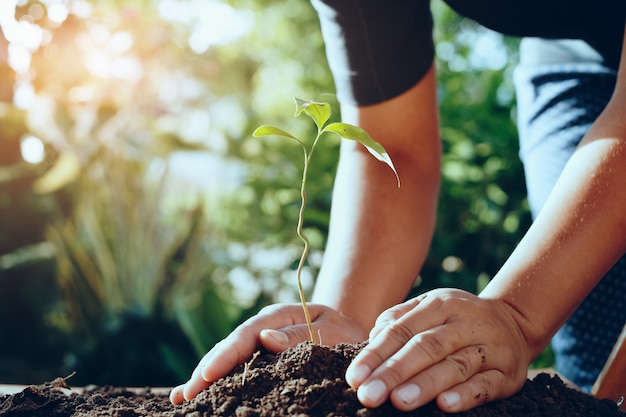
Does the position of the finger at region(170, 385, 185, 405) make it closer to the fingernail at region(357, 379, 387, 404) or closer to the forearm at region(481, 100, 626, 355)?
the fingernail at region(357, 379, 387, 404)

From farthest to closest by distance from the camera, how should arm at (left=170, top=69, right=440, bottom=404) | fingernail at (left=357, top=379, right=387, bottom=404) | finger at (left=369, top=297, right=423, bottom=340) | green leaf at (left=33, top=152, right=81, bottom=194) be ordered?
green leaf at (left=33, top=152, right=81, bottom=194) → arm at (left=170, top=69, right=440, bottom=404) → finger at (left=369, top=297, right=423, bottom=340) → fingernail at (left=357, top=379, right=387, bottom=404)

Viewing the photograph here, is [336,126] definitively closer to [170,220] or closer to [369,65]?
[369,65]

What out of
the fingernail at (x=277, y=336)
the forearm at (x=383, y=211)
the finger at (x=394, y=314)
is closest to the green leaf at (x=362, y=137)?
the finger at (x=394, y=314)

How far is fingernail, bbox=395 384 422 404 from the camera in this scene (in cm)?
75

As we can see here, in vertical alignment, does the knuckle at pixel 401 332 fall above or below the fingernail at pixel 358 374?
above

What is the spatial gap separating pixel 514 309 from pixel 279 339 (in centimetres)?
34

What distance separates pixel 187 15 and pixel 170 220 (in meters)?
1.94

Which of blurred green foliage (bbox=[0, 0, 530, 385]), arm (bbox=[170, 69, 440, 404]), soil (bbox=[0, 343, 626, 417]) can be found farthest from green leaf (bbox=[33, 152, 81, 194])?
soil (bbox=[0, 343, 626, 417])

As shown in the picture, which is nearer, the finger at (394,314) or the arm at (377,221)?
the finger at (394,314)

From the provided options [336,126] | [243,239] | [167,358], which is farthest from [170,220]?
[336,126]

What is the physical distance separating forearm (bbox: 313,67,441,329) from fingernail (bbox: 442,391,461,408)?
1.32 feet

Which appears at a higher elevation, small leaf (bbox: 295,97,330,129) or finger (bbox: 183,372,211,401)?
small leaf (bbox: 295,97,330,129)

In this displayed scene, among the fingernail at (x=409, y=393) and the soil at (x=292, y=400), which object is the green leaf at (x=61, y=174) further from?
the fingernail at (x=409, y=393)

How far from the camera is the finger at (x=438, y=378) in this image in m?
0.76
